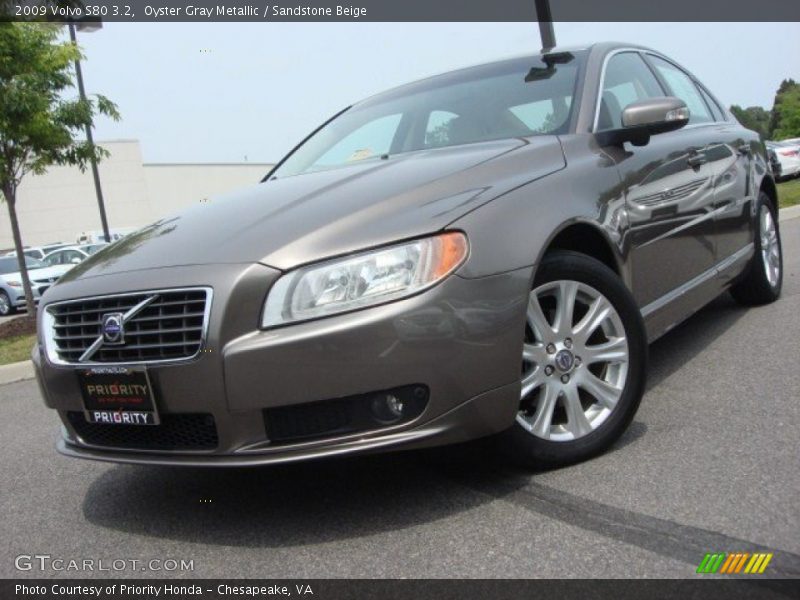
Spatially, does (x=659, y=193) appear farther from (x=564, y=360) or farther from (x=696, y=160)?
(x=564, y=360)

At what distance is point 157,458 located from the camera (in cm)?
263

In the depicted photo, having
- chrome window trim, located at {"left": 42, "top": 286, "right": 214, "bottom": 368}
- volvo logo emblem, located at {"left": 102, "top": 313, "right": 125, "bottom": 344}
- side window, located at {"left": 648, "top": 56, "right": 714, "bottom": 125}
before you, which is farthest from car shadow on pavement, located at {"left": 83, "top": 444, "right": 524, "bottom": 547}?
side window, located at {"left": 648, "top": 56, "right": 714, "bottom": 125}

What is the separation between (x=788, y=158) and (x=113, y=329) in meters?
24.8

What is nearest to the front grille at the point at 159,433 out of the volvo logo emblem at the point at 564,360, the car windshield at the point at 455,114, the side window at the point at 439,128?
the volvo logo emblem at the point at 564,360

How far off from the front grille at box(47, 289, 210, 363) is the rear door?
180cm

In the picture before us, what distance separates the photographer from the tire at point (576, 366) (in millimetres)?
2746

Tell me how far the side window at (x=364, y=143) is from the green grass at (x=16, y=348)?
15.2ft

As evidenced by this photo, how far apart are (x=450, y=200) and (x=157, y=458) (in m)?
1.27

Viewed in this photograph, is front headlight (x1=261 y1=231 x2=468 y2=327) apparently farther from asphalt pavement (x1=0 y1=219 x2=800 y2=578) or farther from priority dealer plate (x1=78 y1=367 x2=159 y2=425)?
asphalt pavement (x1=0 y1=219 x2=800 y2=578)

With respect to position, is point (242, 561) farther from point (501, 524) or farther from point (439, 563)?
point (501, 524)

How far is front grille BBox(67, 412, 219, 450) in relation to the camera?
8.27 ft

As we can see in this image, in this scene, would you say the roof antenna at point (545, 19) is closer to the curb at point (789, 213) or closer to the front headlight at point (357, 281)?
the curb at point (789, 213)

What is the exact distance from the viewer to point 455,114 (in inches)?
150
